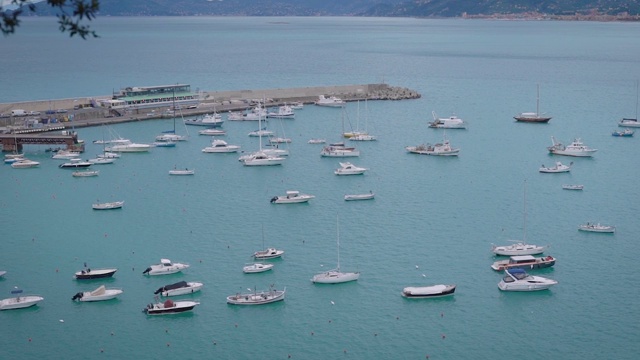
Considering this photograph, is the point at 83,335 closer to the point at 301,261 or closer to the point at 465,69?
the point at 301,261

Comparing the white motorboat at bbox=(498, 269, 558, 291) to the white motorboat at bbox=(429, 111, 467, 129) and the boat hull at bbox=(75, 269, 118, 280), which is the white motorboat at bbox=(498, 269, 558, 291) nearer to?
the boat hull at bbox=(75, 269, 118, 280)

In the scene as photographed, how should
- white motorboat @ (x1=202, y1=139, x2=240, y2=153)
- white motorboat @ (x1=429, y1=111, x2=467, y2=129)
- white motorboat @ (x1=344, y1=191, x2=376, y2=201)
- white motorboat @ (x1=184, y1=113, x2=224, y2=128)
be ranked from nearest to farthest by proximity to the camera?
white motorboat @ (x1=344, y1=191, x2=376, y2=201), white motorboat @ (x1=202, y1=139, x2=240, y2=153), white motorboat @ (x1=184, y1=113, x2=224, y2=128), white motorboat @ (x1=429, y1=111, x2=467, y2=129)

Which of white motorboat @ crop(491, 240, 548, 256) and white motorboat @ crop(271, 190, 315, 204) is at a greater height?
white motorboat @ crop(271, 190, 315, 204)

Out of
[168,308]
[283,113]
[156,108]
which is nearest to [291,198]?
[168,308]

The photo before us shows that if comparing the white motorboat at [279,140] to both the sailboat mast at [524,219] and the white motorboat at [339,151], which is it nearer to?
the white motorboat at [339,151]

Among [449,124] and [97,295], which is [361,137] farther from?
[97,295]

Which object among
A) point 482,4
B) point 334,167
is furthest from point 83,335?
point 482,4

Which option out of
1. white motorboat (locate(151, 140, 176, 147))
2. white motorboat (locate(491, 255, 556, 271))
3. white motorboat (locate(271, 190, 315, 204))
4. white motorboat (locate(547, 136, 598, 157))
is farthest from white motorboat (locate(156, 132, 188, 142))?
white motorboat (locate(491, 255, 556, 271))
